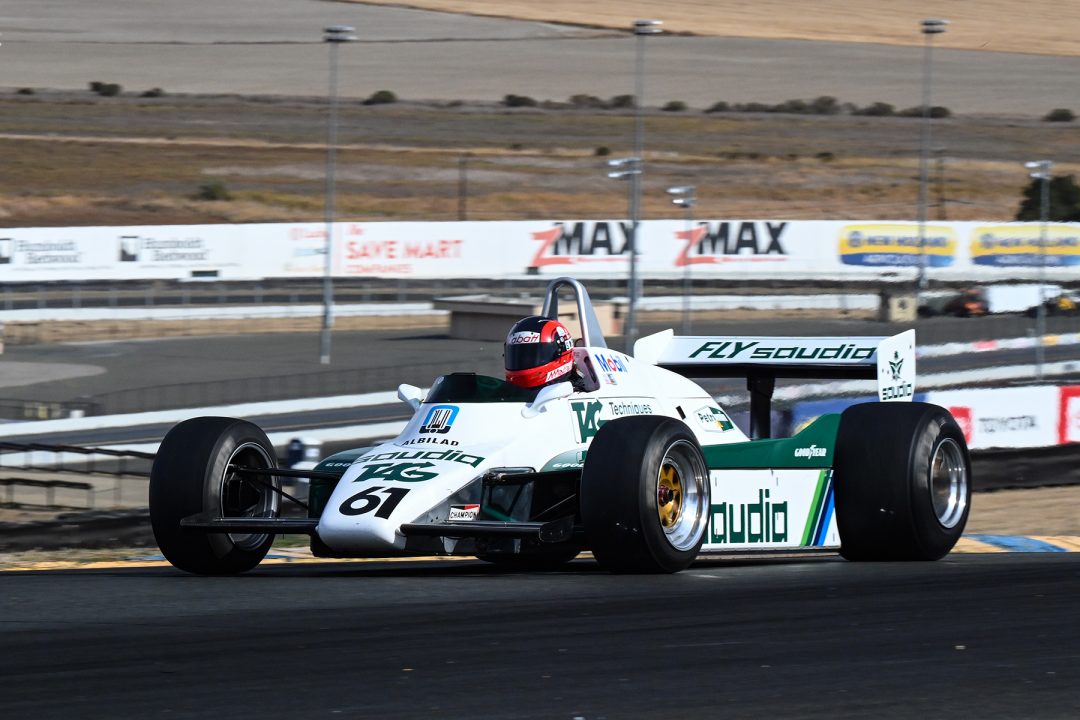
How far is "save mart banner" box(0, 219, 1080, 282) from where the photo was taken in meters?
39.5

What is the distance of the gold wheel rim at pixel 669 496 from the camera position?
928 centimetres

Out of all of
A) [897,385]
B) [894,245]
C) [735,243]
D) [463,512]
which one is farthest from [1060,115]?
[463,512]

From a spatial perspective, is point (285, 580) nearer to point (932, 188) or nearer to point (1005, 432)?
point (1005, 432)

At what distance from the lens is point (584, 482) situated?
889 cm

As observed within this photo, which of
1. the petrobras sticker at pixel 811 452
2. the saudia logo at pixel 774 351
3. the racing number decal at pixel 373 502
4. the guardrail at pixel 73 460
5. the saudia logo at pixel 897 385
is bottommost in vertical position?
the guardrail at pixel 73 460

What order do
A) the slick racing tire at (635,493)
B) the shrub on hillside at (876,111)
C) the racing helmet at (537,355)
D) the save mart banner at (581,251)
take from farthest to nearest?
the shrub on hillside at (876,111) → the save mart banner at (581,251) → the racing helmet at (537,355) → the slick racing tire at (635,493)

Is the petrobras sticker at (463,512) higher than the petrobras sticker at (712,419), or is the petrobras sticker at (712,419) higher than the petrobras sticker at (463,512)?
the petrobras sticker at (712,419)

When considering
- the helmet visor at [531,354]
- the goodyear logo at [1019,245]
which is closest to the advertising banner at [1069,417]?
the helmet visor at [531,354]

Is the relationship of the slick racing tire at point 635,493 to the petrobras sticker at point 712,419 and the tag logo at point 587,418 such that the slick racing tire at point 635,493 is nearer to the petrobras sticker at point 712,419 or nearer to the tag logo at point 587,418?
the tag logo at point 587,418

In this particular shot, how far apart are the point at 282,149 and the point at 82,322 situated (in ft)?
104

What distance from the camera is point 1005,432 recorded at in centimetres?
2323

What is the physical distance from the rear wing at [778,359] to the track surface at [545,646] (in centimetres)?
257

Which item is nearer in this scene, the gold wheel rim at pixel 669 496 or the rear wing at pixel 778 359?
the gold wheel rim at pixel 669 496

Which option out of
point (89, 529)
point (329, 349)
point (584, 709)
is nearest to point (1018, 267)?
point (329, 349)
